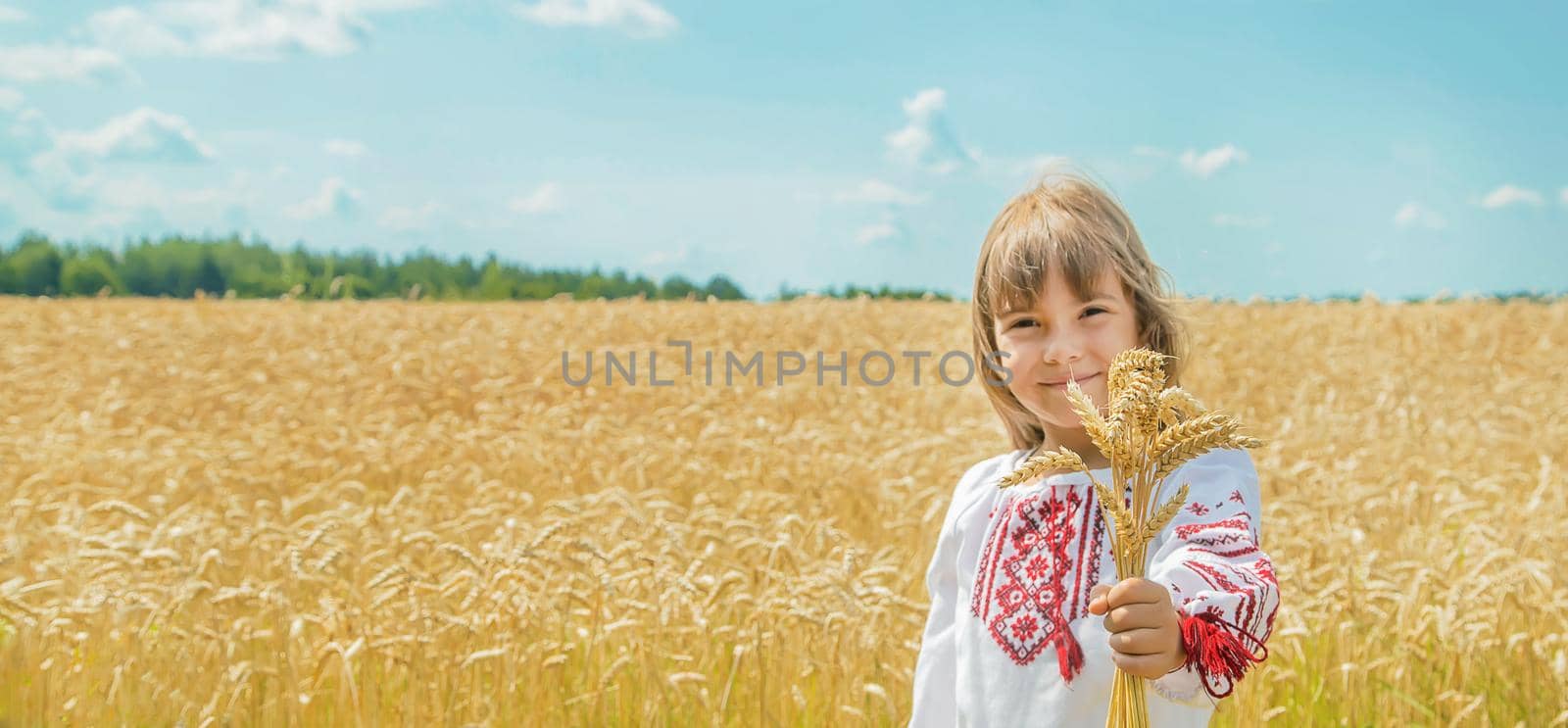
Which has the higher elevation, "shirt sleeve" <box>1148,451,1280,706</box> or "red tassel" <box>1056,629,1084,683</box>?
"shirt sleeve" <box>1148,451,1280,706</box>

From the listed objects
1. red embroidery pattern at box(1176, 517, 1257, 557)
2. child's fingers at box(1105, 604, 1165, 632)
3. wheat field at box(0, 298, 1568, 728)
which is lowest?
wheat field at box(0, 298, 1568, 728)

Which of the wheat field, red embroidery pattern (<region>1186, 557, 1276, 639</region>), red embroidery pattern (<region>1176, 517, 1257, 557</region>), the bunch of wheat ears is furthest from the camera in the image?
the wheat field

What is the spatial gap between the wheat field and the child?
0.40 m

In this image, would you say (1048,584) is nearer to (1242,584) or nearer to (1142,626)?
(1242,584)

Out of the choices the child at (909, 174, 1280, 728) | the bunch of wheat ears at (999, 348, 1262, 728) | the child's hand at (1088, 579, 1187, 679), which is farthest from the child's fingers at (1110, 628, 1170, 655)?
the child at (909, 174, 1280, 728)

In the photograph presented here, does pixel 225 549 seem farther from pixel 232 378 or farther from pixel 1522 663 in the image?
pixel 232 378

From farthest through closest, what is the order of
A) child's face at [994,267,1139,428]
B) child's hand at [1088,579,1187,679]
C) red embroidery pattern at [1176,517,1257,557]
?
1. child's face at [994,267,1139,428]
2. red embroidery pattern at [1176,517,1257,557]
3. child's hand at [1088,579,1187,679]

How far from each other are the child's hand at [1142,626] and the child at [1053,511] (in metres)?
0.23

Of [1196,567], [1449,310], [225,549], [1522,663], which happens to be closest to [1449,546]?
[1522,663]

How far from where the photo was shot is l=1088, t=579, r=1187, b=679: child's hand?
4.15ft

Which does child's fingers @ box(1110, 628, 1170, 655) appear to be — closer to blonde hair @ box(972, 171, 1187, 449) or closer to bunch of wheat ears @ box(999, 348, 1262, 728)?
bunch of wheat ears @ box(999, 348, 1262, 728)

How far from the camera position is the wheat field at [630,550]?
2977 millimetres

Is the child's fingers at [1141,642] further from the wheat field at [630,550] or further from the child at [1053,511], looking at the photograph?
the wheat field at [630,550]

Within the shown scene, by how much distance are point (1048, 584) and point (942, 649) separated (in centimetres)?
32
